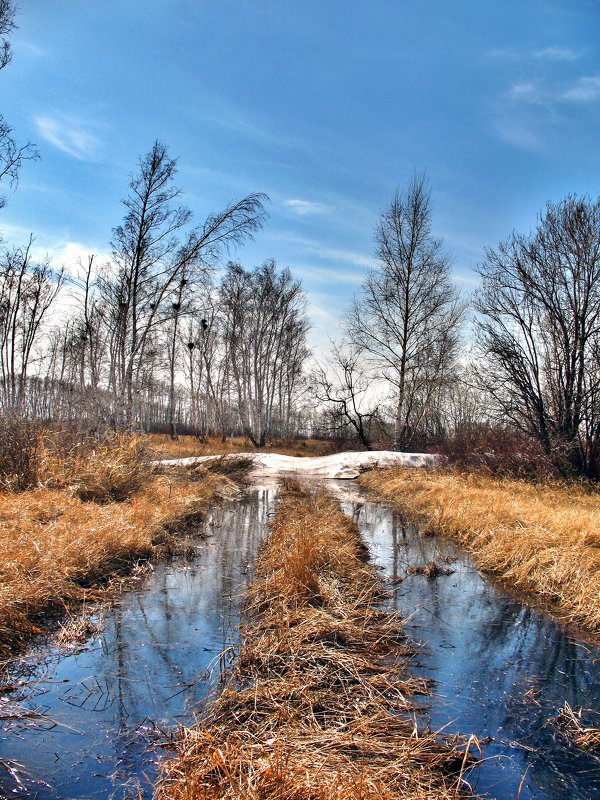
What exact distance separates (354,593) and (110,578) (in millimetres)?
2761

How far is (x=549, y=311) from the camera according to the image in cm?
1409

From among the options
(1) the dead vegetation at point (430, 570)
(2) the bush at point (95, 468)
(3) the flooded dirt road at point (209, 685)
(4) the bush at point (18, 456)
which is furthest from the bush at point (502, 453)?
(4) the bush at point (18, 456)

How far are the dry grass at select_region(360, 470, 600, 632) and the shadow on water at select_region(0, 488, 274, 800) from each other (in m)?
3.55

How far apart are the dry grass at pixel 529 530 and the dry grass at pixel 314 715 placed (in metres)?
2.12

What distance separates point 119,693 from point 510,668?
2970mm

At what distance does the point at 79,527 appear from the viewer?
6387 mm

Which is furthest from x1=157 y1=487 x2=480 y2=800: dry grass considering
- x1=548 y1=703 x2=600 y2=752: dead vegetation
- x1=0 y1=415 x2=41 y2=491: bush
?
x1=0 y1=415 x2=41 y2=491: bush

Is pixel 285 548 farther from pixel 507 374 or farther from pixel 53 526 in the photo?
pixel 507 374

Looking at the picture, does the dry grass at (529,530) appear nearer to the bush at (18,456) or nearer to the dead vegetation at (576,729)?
the dead vegetation at (576,729)

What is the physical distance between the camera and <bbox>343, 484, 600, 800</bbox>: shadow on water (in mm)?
2811

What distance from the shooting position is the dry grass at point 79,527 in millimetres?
4660

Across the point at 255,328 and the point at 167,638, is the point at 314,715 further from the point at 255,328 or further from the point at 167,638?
the point at 255,328

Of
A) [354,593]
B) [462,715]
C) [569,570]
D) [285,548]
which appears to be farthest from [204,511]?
[462,715]

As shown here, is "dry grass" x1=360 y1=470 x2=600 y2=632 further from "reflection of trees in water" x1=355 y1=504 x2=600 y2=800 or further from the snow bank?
the snow bank
